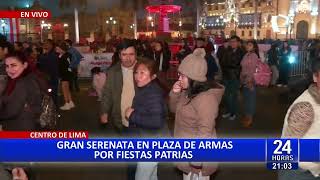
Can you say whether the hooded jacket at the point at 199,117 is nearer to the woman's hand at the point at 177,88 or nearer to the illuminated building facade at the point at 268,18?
the woman's hand at the point at 177,88

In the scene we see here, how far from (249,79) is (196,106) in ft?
18.3

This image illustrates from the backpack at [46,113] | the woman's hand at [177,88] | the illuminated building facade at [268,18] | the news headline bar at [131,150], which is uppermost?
the illuminated building facade at [268,18]

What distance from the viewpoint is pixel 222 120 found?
9727 mm

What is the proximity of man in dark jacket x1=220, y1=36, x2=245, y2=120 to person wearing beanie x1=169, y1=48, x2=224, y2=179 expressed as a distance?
5.95 m

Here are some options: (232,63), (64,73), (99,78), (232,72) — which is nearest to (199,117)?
(232,63)

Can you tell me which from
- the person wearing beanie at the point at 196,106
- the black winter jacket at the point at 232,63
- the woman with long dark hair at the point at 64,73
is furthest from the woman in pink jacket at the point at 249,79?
the person wearing beanie at the point at 196,106

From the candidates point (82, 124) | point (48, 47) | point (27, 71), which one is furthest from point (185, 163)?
point (48, 47)

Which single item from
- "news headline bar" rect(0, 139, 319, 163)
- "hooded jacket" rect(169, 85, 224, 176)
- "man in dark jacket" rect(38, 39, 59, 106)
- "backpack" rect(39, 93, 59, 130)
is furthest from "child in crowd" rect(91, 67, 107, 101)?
"hooded jacket" rect(169, 85, 224, 176)

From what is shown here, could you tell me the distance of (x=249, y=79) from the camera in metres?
9.02

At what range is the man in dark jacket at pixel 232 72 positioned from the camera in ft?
31.8

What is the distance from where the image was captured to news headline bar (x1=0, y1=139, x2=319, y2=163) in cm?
399

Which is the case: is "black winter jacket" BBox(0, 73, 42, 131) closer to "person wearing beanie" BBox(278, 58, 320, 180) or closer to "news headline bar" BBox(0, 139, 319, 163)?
"news headline bar" BBox(0, 139, 319, 163)

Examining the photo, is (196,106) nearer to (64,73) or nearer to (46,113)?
(46,113)

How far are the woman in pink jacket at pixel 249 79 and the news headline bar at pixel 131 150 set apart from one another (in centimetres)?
484
